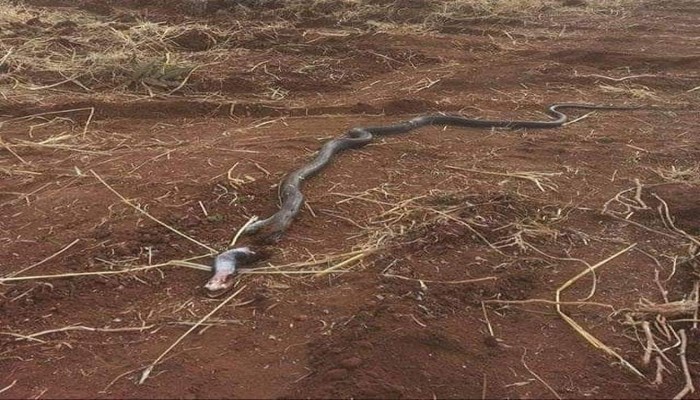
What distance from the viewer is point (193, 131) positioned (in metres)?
4.86

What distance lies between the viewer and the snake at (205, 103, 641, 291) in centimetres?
291

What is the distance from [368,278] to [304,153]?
1.67 meters

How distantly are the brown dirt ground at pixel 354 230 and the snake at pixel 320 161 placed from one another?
8 centimetres

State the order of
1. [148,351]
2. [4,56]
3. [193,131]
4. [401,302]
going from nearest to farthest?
1. [148,351]
2. [401,302]
3. [193,131]
4. [4,56]

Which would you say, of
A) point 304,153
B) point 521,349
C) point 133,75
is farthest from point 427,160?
point 133,75

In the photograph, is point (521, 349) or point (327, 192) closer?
point (521, 349)

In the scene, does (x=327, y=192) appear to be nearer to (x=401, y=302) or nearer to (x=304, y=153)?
(x=304, y=153)

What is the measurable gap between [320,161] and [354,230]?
858 millimetres

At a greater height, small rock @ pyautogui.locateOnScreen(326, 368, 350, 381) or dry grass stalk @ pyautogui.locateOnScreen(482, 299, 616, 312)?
small rock @ pyautogui.locateOnScreen(326, 368, 350, 381)

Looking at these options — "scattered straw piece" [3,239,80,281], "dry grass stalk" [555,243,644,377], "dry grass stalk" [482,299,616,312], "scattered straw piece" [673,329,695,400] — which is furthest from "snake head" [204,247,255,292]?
"scattered straw piece" [673,329,695,400]

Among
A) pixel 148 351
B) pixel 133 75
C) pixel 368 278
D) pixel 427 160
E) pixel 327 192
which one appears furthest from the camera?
pixel 133 75

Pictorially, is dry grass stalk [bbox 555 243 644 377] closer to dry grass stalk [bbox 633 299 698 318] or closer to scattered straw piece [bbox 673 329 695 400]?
scattered straw piece [bbox 673 329 695 400]

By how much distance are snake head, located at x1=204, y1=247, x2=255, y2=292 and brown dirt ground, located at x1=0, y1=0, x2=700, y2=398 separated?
0.21 feet

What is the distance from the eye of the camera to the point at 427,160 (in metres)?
4.29
